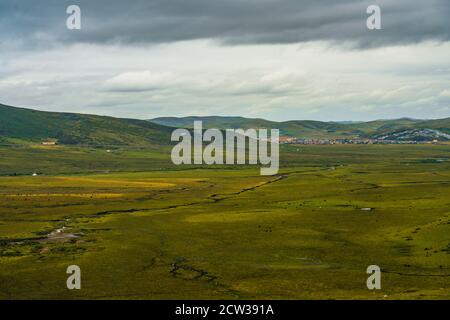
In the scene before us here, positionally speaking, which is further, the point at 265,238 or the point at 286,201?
the point at 286,201

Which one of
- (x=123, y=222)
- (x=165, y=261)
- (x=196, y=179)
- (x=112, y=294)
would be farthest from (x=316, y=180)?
(x=112, y=294)

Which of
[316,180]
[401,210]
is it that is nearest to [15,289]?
[401,210]

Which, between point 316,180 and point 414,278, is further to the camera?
point 316,180

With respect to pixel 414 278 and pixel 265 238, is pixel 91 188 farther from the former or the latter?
pixel 414 278
